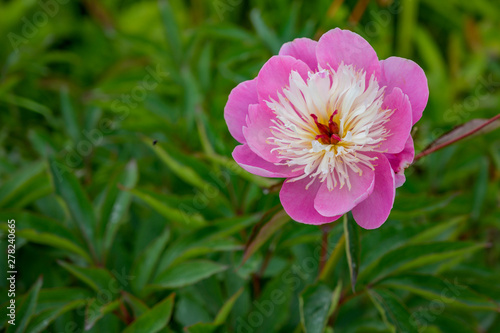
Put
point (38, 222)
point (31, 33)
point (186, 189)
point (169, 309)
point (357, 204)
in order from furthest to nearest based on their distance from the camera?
1. point (31, 33)
2. point (186, 189)
3. point (38, 222)
4. point (169, 309)
5. point (357, 204)

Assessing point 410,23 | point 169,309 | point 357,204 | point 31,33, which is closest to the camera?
point 357,204

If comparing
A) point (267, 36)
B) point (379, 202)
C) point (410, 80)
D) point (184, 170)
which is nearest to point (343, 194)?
point (379, 202)

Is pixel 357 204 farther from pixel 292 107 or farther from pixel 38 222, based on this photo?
pixel 38 222

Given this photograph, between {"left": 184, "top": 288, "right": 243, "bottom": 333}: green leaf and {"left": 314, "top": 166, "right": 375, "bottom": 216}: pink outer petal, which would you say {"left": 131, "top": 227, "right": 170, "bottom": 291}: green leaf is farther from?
{"left": 314, "top": 166, "right": 375, "bottom": 216}: pink outer petal

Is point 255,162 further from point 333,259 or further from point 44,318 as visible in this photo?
point 44,318

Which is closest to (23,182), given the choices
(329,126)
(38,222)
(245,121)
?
(38,222)

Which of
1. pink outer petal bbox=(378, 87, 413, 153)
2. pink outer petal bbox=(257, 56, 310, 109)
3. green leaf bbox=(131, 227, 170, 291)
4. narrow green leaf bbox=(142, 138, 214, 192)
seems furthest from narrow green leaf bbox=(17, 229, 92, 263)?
pink outer petal bbox=(378, 87, 413, 153)
